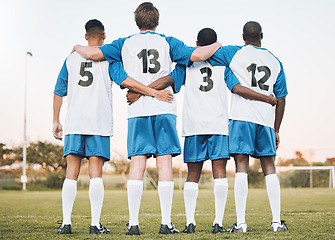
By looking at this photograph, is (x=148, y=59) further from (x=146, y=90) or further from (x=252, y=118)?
(x=252, y=118)

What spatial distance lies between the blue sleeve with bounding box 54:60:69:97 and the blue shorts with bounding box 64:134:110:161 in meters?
0.62

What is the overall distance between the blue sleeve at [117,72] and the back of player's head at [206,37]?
938 millimetres

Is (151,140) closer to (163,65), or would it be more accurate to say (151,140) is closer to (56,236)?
(163,65)

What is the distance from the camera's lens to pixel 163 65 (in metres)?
4.59

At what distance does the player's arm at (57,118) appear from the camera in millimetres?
5039

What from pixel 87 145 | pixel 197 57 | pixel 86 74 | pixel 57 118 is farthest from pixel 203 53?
pixel 57 118

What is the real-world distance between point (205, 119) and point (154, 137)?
60 centimetres

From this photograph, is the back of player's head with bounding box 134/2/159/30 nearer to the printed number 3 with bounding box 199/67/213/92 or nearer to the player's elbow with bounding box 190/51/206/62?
the player's elbow with bounding box 190/51/206/62

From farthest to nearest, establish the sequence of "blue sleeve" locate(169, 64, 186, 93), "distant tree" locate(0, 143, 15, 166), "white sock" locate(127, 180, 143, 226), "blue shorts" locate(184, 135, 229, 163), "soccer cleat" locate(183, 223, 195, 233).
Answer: "distant tree" locate(0, 143, 15, 166)
"blue sleeve" locate(169, 64, 186, 93)
"blue shorts" locate(184, 135, 229, 163)
"soccer cleat" locate(183, 223, 195, 233)
"white sock" locate(127, 180, 143, 226)

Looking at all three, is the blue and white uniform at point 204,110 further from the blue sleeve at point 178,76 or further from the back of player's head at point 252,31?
the back of player's head at point 252,31

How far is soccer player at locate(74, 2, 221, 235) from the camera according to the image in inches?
174

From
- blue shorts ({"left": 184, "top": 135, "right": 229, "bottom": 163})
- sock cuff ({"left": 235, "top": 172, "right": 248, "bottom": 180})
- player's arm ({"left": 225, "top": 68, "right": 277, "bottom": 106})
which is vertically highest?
player's arm ({"left": 225, "top": 68, "right": 277, "bottom": 106})

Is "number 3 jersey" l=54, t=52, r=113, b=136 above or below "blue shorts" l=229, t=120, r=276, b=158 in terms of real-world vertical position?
above

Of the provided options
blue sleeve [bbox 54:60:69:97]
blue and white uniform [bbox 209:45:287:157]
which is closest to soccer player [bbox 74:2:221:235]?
blue and white uniform [bbox 209:45:287:157]
